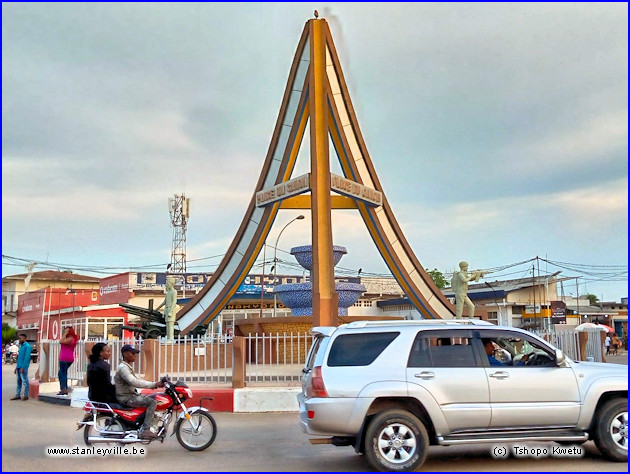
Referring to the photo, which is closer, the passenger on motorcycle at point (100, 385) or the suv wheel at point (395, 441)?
the suv wheel at point (395, 441)

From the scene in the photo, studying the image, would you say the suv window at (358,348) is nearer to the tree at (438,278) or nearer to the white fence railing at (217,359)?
the white fence railing at (217,359)

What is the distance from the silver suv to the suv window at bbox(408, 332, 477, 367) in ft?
0.04

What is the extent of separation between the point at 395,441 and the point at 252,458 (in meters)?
1.96

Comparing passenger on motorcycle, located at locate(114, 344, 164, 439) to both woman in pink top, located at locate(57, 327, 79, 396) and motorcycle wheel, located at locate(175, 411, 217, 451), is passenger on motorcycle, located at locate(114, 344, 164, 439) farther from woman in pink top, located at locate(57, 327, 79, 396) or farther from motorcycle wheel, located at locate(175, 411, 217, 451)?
woman in pink top, located at locate(57, 327, 79, 396)

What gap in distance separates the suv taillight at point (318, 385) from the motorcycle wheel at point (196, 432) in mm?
1940

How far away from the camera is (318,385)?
305 inches

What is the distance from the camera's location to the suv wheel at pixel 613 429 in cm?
778

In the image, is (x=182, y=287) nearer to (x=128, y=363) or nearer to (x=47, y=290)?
(x=47, y=290)

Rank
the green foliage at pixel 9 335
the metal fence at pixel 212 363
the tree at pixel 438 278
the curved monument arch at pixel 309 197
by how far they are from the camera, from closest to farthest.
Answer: the metal fence at pixel 212 363 → the curved monument arch at pixel 309 197 → the green foliage at pixel 9 335 → the tree at pixel 438 278

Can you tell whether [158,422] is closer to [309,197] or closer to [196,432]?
[196,432]

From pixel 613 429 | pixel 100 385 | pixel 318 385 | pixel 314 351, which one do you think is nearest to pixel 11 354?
pixel 100 385

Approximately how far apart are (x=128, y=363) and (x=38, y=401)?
26.4 ft

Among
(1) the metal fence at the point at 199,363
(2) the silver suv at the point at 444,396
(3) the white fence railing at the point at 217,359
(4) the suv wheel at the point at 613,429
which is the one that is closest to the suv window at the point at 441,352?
(2) the silver suv at the point at 444,396

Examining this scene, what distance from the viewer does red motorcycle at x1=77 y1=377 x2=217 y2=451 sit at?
8.87m
